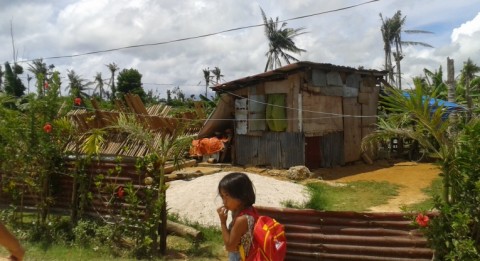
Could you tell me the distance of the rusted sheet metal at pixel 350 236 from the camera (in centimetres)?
513

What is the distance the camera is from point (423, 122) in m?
4.97

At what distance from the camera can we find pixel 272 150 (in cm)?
1661

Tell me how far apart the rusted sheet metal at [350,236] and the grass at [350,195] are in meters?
4.71

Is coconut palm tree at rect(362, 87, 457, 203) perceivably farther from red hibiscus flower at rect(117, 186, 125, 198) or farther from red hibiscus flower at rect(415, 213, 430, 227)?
red hibiscus flower at rect(117, 186, 125, 198)

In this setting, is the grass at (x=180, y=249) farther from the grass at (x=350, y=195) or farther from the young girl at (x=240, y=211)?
the young girl at (x=240, y=211)

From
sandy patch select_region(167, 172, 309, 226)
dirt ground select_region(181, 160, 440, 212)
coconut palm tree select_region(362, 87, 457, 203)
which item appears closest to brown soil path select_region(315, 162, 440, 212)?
dirt ground select_region(181, 160, 440, 212)

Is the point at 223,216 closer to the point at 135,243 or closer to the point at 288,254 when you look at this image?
the point at 288,254

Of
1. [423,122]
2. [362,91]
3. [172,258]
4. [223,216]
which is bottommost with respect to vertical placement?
[172,258]

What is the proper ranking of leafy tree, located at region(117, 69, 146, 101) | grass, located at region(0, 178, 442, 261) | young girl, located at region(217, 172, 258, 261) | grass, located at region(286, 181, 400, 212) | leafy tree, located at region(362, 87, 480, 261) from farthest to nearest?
1. leafy tree, located at region(117, 69, 146, 101)
2. grass, located at region(286, 181, 400, 212)
3. grass, located at region(0, 178, 442, 261)
4. leafy tree, located at region(362, 87, 480, 261)
5. young girl, located at region(217, 172, 258, 261)

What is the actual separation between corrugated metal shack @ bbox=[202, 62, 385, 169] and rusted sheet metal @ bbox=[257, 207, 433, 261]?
10337 mm

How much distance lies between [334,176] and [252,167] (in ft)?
9.44

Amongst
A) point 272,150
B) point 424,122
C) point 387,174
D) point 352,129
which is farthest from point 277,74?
point 424,122

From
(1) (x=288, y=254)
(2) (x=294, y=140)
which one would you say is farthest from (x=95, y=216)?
(2) (x=294, y=140)

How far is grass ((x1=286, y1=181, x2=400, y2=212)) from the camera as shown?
36.2ft
